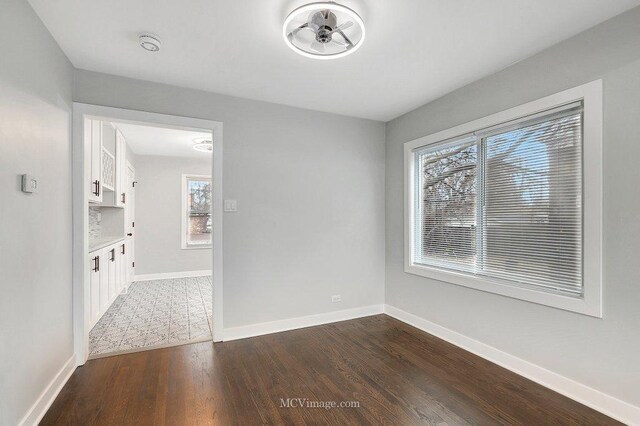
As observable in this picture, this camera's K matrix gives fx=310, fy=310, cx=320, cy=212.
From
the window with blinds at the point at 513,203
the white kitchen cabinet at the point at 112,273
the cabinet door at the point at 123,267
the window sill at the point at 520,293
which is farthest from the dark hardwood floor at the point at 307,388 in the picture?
Answer: the cabinet door at the point at 123,267

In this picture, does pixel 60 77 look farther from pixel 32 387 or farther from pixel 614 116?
pixel 614 116

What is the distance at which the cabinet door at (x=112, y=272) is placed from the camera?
4.12 meters

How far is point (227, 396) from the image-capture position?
215 cm

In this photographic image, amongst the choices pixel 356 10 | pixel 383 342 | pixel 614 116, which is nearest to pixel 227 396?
pixel 383 342

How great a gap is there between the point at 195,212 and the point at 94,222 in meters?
2.28

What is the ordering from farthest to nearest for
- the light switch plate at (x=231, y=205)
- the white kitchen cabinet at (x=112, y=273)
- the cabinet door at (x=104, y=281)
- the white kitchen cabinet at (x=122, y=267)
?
the white kitchen cabinet at (x=122, y=267) < the white kitchen cabinet at (x=112, y=273) < the cabinet door at (x=104, y=281) < the light switch plate at (x=231, y=205)

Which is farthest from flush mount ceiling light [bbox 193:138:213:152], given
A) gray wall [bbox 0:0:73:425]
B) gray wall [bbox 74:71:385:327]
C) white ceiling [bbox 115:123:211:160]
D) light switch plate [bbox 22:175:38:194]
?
light switch plate [bbox 22:175:38:194]

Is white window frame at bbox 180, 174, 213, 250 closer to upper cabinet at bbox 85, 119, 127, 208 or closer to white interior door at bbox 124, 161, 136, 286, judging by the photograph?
white interior door at bbox 124, 161, 136, 286

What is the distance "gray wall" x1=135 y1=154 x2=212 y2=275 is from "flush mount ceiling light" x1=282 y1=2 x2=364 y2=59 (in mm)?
5034

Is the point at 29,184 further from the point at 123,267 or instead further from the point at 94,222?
the point at 123,267

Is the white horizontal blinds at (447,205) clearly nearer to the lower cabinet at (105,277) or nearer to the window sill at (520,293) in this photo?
the window sill at (520,293)

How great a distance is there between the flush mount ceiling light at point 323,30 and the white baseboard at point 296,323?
104 inches

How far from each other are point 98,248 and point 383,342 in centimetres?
326

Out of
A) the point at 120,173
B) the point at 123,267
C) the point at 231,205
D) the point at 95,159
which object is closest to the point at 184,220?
the point at 123,267
